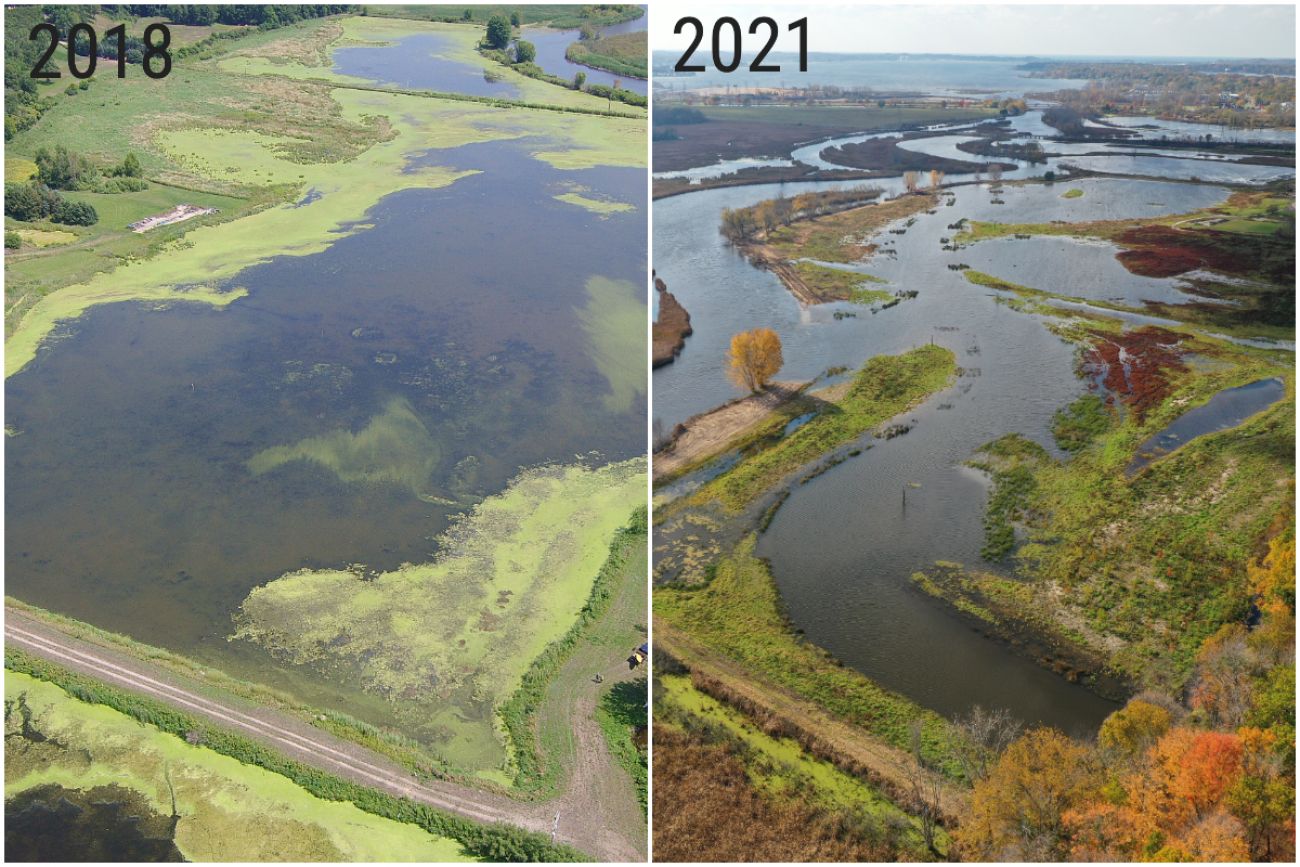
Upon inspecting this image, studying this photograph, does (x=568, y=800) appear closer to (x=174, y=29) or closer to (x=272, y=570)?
(x=272, y=570)

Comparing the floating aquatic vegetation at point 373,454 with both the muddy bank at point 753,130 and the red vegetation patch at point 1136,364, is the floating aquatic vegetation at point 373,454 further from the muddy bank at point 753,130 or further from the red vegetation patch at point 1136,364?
the muddy bank at point 753,130

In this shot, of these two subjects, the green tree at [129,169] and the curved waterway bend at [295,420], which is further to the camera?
the green tree at [129,169]

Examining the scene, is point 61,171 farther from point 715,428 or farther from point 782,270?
point 715,428

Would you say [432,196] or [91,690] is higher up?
[432,196]

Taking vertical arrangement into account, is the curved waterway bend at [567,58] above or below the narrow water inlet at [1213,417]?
above

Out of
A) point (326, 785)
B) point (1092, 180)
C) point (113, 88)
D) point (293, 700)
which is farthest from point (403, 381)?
point (1092, 180)

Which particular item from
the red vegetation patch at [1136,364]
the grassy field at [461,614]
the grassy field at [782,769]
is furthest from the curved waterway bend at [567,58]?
the grassy field at [782,769]

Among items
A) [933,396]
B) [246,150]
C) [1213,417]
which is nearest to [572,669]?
[933,396]
